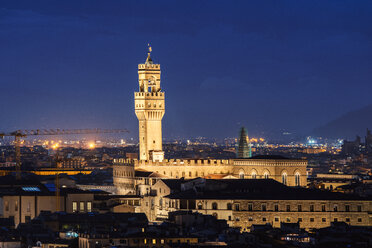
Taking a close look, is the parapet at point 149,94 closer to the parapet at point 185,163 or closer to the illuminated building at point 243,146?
the parapet at point 185,163

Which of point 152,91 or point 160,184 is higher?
A: point 152,91

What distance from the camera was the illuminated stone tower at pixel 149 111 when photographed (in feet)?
361

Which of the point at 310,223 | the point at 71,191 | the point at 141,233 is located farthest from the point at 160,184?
the point at 141,233

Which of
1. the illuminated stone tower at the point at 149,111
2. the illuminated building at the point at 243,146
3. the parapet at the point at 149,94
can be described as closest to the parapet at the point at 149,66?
the illuminated stone tower at the point at 149,111

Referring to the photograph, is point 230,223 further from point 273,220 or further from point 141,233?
point 141,233

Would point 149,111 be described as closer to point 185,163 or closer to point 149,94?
point 149,94

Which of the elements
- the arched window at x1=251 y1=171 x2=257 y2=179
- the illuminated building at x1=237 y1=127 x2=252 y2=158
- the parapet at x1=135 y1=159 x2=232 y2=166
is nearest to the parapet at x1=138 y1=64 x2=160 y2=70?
the parapet at x1=135 y1=159 x2=232 y2=166

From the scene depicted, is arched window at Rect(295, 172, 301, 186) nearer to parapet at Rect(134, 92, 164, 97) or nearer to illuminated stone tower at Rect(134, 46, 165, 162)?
illuminated stone tower at Rect(134, 46, 165, 162)

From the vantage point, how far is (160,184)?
94875mm

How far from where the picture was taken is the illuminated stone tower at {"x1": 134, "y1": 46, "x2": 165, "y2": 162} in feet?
361

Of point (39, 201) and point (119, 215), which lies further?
point (39, 201)

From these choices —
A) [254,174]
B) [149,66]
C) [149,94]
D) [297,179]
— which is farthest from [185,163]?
[149,66]

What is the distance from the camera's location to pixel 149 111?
364ft

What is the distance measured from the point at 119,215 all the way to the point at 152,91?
32387mm
